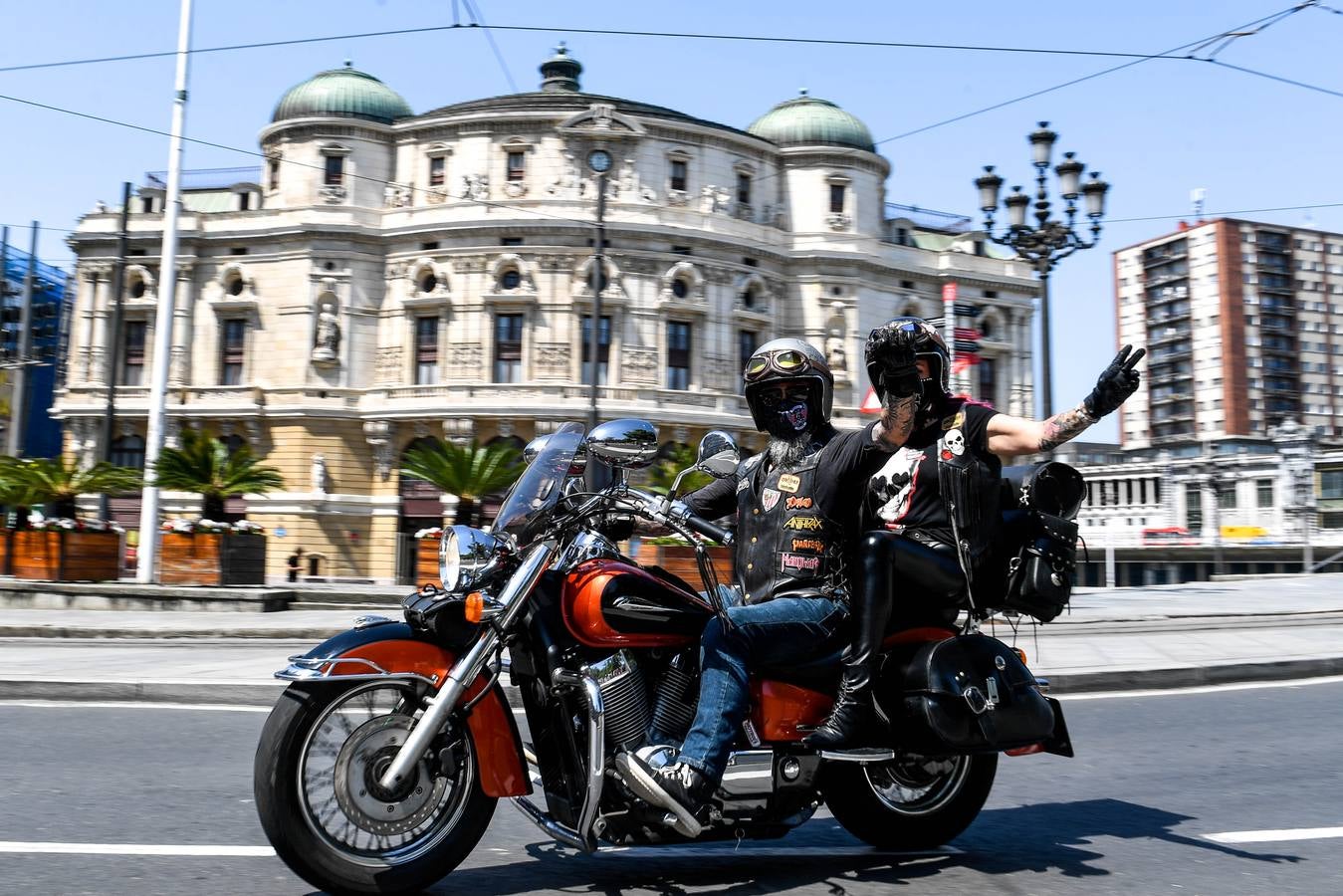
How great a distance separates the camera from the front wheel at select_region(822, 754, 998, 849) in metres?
3.89

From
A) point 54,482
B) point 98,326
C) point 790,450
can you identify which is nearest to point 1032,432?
point 790,450

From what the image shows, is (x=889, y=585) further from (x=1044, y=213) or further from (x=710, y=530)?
(x=1044, y=213)

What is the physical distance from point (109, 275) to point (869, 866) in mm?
46583

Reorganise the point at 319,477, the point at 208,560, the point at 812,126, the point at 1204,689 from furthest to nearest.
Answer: the point at 812,126
the point at 319,477
the point at 208,560
the point at 1204,689

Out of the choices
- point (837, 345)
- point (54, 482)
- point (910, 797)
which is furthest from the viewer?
point (837, 345)

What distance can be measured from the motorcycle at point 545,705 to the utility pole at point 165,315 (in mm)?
18352

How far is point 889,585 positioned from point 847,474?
14.8 inches

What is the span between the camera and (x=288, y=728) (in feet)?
9.90

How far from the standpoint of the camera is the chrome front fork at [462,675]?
3.13 meters

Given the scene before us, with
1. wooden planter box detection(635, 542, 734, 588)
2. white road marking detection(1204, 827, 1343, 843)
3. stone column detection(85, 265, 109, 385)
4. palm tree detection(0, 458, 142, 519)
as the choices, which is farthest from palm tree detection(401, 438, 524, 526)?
stone column detection(85, 265, 109, 385)

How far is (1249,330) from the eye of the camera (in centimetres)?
9200

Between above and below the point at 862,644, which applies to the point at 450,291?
above

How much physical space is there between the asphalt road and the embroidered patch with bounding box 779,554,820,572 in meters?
0.97

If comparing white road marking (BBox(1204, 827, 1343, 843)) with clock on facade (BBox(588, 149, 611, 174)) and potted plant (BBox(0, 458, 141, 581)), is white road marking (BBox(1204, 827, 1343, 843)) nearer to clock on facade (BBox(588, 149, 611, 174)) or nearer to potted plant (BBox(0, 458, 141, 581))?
potted plant (BBox(0, 458, 141, 581))
